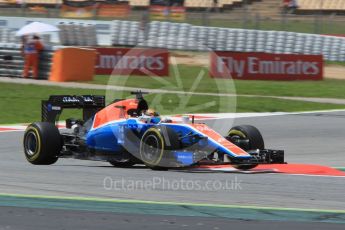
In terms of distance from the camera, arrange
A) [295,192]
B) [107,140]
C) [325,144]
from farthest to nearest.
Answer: [325,144], [107,140], [295,192]

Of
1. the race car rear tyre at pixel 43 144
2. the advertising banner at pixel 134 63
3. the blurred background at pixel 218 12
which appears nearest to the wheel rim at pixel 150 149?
the race car rear tyre at pixel 43 144

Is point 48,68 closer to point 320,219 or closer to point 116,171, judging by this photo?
point 116,171

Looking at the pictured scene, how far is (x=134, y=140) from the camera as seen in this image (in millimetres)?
10938

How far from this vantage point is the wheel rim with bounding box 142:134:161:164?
10367mm

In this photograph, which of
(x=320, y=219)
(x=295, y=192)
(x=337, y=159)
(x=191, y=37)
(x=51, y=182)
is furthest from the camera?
(x=191, y=37)

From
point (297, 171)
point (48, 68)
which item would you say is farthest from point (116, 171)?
point (48, 68)

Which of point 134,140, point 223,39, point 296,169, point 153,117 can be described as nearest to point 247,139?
point 296,169

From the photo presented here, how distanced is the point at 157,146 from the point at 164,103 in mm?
7931

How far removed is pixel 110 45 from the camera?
38375 millimetres

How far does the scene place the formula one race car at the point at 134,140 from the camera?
10.4 metres

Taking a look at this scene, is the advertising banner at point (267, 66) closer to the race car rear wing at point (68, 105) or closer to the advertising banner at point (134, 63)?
the advertising banner at point (134, 63)

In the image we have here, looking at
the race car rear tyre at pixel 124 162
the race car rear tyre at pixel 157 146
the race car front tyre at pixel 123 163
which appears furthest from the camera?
the race car front tyre at pixel 123 163

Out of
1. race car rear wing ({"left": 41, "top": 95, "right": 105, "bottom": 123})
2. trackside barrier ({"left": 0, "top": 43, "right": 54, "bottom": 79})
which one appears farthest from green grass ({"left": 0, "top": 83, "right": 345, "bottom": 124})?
race car rear wing ({"left": 41, "top": 95, "right": 105, "bottom": 123})

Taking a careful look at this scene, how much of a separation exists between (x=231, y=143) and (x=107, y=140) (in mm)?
1752
